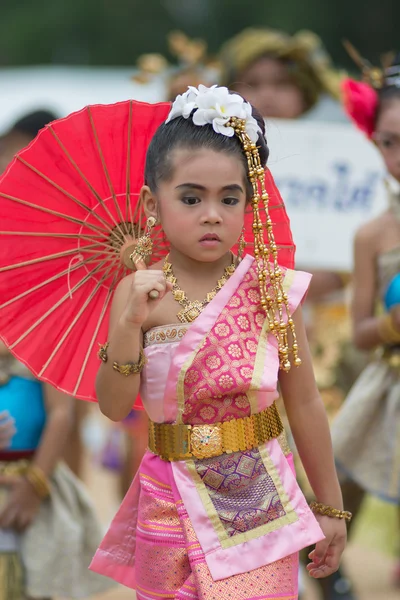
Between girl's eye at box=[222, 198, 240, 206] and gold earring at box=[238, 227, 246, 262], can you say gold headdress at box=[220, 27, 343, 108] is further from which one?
girl's eye at box=[222, 198, 240, 206]

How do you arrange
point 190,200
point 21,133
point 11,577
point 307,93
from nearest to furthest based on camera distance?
1. point 190,200
2. point 11,577
3. point 21,133
4. point 307,93

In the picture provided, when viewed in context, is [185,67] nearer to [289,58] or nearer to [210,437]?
[289,58]

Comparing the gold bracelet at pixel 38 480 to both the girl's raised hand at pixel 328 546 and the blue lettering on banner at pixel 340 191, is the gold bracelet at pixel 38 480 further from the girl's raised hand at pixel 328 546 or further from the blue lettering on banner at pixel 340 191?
the blue lettering on banner at pixel 340 191

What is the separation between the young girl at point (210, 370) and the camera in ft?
9.25

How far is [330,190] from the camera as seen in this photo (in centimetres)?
620

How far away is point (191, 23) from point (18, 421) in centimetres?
2244

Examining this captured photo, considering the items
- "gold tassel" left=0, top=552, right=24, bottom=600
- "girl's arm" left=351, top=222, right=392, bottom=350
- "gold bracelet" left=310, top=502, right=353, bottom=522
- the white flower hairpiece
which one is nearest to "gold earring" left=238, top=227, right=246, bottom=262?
the white flower hairpiece

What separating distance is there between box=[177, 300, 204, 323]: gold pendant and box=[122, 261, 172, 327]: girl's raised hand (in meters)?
0.15

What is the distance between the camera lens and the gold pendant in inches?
114

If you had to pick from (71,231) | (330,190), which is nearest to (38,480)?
(71,231)

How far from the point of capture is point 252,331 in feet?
9.57

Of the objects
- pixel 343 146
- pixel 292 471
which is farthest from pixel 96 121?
pixel 343 146

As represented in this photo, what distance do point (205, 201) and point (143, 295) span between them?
290 mm

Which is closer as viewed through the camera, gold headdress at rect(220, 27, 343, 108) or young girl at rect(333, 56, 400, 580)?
young girl at rect(333, 56, 400, 580)
